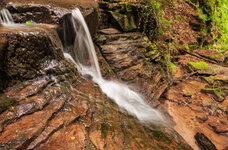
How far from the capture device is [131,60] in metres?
5.84

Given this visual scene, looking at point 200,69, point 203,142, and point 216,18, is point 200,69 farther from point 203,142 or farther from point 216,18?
point 216,18

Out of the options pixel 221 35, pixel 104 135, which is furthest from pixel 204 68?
pixel 104 135

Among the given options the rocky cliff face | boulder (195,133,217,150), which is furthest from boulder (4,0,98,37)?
boulder (195,133,217,150)

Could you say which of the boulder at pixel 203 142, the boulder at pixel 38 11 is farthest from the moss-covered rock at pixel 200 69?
the boulder at pixel 38 11

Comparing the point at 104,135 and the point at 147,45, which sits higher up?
the point at 147,45

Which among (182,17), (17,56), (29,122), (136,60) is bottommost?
(136,60)

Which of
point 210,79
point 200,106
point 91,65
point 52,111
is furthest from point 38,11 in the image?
point 210,79

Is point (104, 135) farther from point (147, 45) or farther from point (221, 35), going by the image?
point (221, 35)

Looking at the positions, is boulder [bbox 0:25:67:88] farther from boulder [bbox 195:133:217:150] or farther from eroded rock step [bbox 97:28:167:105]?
boulder [bbox 195:133:217:150]

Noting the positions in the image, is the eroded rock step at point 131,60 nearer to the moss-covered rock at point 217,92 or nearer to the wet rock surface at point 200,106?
the wet rock surface at point 200,106

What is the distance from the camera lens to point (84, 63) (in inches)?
196

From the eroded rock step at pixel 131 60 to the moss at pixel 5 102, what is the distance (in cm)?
381

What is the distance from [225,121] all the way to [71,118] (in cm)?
633

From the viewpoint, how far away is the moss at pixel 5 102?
2112 mm
